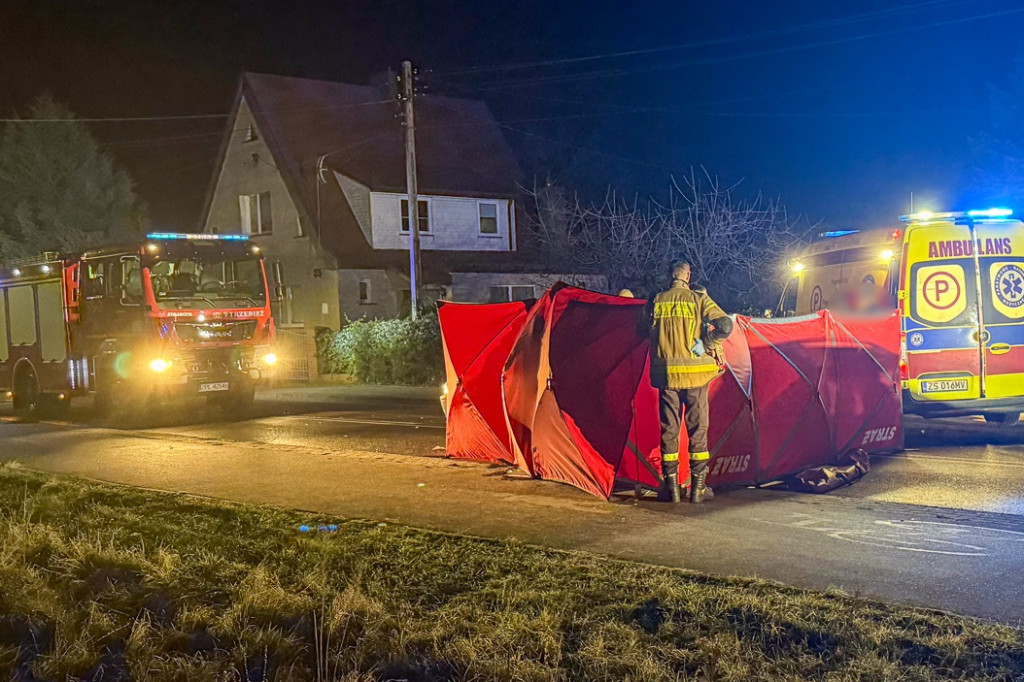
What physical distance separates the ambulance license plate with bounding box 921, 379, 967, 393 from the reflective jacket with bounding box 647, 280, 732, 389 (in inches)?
177

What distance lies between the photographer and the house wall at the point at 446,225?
100 ft

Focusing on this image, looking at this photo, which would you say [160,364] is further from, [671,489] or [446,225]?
[446,225]

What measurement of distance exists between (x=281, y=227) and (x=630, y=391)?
83.2 feet

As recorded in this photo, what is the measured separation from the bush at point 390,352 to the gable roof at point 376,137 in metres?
8.06

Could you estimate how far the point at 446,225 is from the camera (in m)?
31.8

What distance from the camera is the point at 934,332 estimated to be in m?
11.0

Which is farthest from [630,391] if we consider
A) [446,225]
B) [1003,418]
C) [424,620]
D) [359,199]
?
[446,225]

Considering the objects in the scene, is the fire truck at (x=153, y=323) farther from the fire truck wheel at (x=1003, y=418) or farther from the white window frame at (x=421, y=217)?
the white window frame at (x=421, y=217)

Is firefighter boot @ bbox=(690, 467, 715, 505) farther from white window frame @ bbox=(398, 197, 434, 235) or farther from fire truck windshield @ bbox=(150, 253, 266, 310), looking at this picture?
white window frame @ bbox=(398, 197, 434, 235)

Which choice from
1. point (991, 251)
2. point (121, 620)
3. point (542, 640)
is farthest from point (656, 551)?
point (991, 251)

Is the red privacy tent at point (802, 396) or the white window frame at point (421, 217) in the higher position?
the white window frame at point (421, 217)

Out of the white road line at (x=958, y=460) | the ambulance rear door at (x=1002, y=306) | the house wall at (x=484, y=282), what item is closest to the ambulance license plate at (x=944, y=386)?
the ambulance rear door at (x=1002, y=306)

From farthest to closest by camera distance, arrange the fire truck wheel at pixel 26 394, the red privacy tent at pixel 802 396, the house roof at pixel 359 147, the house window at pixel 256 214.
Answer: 1. the house window at pixel 256 214
2. the house roof at pixel 359 147
3. the fire truck wheel at pixel 26 394
4. the red privacy tent at pixel 802 396

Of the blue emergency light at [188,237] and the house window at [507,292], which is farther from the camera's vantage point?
the house window at [507,292]
